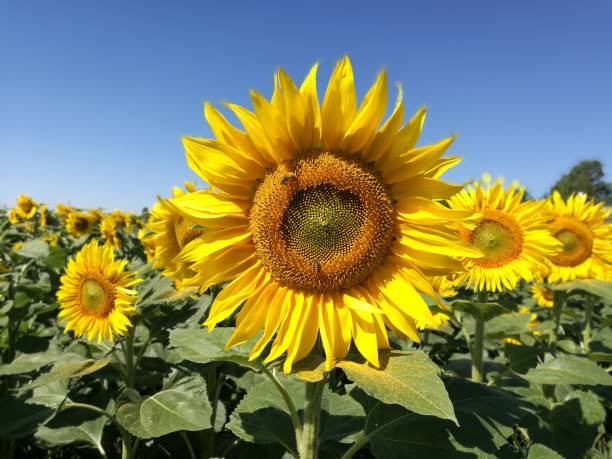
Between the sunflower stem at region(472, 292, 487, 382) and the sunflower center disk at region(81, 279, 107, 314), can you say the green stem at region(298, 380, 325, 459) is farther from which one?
the sunflower center disk at region(81, 279, 107, 314)

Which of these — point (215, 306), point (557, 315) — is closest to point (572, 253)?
point (557, 315)

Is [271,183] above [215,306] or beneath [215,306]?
above

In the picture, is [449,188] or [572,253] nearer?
[449,188]

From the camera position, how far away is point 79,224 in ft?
34.2

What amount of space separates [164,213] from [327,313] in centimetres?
222

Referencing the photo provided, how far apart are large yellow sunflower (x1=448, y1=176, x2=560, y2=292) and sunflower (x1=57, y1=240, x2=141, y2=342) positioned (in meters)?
2.60

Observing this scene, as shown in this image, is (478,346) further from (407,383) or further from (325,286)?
(407,383)

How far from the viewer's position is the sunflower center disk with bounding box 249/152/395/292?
6.02ft

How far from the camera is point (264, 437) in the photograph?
2146 mm

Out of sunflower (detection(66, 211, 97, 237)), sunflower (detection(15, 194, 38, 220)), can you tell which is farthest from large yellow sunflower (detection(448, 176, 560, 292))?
sunflower (detection(15, 194, 38, 220))

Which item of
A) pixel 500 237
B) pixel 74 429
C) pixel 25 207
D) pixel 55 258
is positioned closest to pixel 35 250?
pixel 55 258

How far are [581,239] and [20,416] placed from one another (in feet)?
14.6

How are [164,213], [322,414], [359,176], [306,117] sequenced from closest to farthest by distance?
[306,117] → [359,176] → [322,414] → [164,213]

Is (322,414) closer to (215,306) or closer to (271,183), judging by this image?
(215,306)
